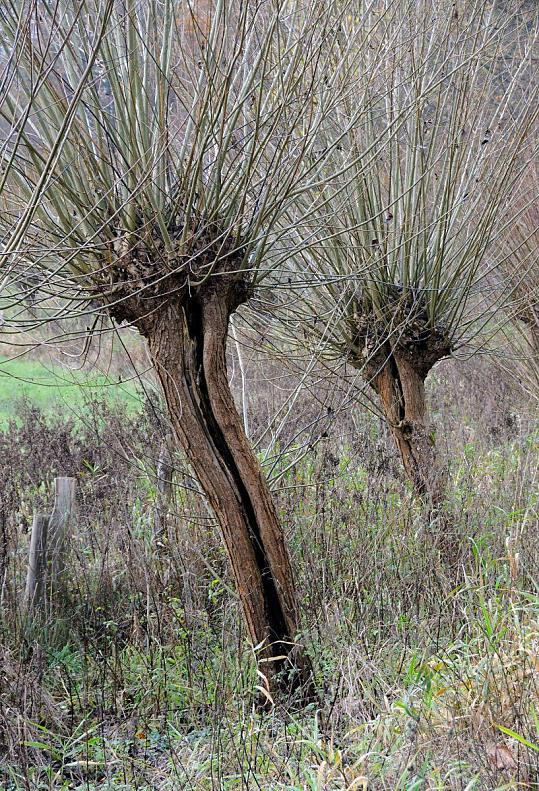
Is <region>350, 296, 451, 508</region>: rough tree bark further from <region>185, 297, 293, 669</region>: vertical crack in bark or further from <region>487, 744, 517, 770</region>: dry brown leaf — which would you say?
<region>487, 744, 517, 770</region>: dry brown leaf

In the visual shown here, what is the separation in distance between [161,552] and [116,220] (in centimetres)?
262

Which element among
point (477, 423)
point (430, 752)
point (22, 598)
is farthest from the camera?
point (477, 423)

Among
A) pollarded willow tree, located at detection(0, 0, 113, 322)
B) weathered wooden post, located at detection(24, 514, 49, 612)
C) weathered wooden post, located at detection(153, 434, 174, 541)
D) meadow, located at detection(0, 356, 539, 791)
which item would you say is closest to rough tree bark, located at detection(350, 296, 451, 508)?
meadow, located at detection(0, 356, 539, 791)

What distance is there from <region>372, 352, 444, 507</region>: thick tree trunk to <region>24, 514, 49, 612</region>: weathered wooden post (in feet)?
8.15

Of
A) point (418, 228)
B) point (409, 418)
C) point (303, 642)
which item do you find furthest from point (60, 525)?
point (418, 228)

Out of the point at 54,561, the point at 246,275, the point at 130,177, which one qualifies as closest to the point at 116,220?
the point at 130,177

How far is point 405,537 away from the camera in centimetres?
501

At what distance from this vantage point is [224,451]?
3.55 m

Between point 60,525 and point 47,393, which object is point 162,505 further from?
point 47,393

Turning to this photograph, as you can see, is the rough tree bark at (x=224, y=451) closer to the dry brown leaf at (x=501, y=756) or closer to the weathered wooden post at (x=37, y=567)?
the dry brown leaf at (x=501, y=756)

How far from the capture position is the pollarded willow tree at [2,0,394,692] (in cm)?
296

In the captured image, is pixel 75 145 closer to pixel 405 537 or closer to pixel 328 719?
pixel 328 719

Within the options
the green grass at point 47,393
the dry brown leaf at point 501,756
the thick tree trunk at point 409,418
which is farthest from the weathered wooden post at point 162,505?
the green grass at point 47,393

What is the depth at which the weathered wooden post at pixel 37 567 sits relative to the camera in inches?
172
